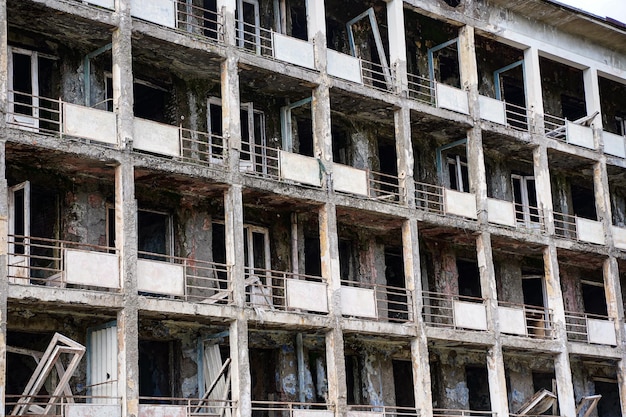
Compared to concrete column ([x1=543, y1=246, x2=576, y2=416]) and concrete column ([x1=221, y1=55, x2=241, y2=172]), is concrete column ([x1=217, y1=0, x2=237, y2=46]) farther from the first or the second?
concrete column ([x1=543, y1=246, x2=576, y2=416])

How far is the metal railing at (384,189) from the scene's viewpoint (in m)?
27.4

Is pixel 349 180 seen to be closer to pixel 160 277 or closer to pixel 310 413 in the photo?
pixel 310 413

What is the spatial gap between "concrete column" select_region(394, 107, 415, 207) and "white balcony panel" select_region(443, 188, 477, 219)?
1285 mm

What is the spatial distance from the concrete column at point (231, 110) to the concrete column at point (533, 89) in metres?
10.5

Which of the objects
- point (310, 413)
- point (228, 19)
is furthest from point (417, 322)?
point (228, 19)

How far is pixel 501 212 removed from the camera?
30016 millimetres

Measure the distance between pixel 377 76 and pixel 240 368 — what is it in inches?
410

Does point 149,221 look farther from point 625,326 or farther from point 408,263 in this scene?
point 625,326

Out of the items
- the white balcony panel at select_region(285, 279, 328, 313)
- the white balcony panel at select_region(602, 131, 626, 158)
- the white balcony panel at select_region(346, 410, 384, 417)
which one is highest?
the white balcony panel at select_region(602, 131, 626, 158)

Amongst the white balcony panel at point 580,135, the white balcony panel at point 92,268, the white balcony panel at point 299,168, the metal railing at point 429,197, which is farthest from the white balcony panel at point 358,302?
the white balcony panel at point 580,135

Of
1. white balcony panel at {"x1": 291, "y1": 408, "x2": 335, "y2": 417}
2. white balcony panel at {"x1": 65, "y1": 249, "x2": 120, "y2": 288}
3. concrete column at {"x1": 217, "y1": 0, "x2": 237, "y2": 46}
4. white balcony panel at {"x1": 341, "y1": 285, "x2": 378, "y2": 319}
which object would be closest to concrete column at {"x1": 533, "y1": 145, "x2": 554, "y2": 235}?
white balcony panel at {"x1": 341, "y1": 285, "x2": 378, "y2": 319}

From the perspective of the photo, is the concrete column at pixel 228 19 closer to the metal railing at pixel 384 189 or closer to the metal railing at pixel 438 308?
the metal railing at pixel 384 189

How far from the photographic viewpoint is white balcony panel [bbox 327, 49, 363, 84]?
2702cm

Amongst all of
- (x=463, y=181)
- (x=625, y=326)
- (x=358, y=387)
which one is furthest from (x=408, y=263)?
(x=625, y=326)
